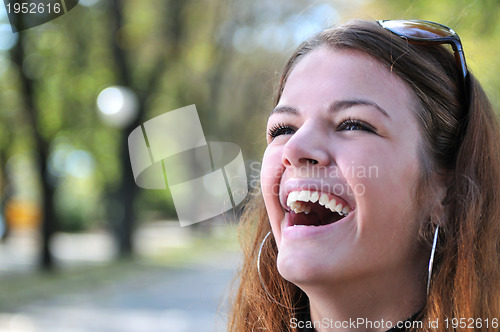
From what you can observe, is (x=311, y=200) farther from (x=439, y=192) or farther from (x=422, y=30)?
(x=422, y=30)

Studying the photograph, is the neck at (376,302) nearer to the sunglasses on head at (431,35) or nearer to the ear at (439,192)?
the ear at (439,192)

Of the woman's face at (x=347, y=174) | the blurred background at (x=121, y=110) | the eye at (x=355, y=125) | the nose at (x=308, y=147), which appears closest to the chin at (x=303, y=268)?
the woman's face at (x=347, y=174)

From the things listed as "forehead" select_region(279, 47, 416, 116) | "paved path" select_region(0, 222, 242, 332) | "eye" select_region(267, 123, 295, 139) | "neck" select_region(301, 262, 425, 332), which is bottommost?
"paved path" select_region(0, 222, 242, 332)

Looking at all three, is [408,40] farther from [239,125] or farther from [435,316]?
[239,125]

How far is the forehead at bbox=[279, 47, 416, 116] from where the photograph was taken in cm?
174

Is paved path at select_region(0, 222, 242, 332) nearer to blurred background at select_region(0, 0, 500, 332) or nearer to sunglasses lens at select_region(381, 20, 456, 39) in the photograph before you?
blurred background at select_region(0, 0, 500, 332)

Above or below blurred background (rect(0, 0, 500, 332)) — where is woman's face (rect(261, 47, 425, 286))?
above

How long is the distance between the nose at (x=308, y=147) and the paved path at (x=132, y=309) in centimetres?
543

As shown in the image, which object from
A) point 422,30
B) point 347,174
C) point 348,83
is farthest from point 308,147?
point 422,30

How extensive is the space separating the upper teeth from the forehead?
272 mm

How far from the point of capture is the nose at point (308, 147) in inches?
66.1

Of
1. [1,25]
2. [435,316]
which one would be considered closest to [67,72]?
[1,25]

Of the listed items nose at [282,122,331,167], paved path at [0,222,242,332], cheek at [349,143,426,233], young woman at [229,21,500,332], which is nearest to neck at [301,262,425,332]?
young woman at [229,21,500,332]

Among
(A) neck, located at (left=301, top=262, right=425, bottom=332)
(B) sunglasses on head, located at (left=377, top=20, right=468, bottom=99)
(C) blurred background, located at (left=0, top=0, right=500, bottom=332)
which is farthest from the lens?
(C) blurred background, located at (left=0, top=0, right=500, bottom=332)
